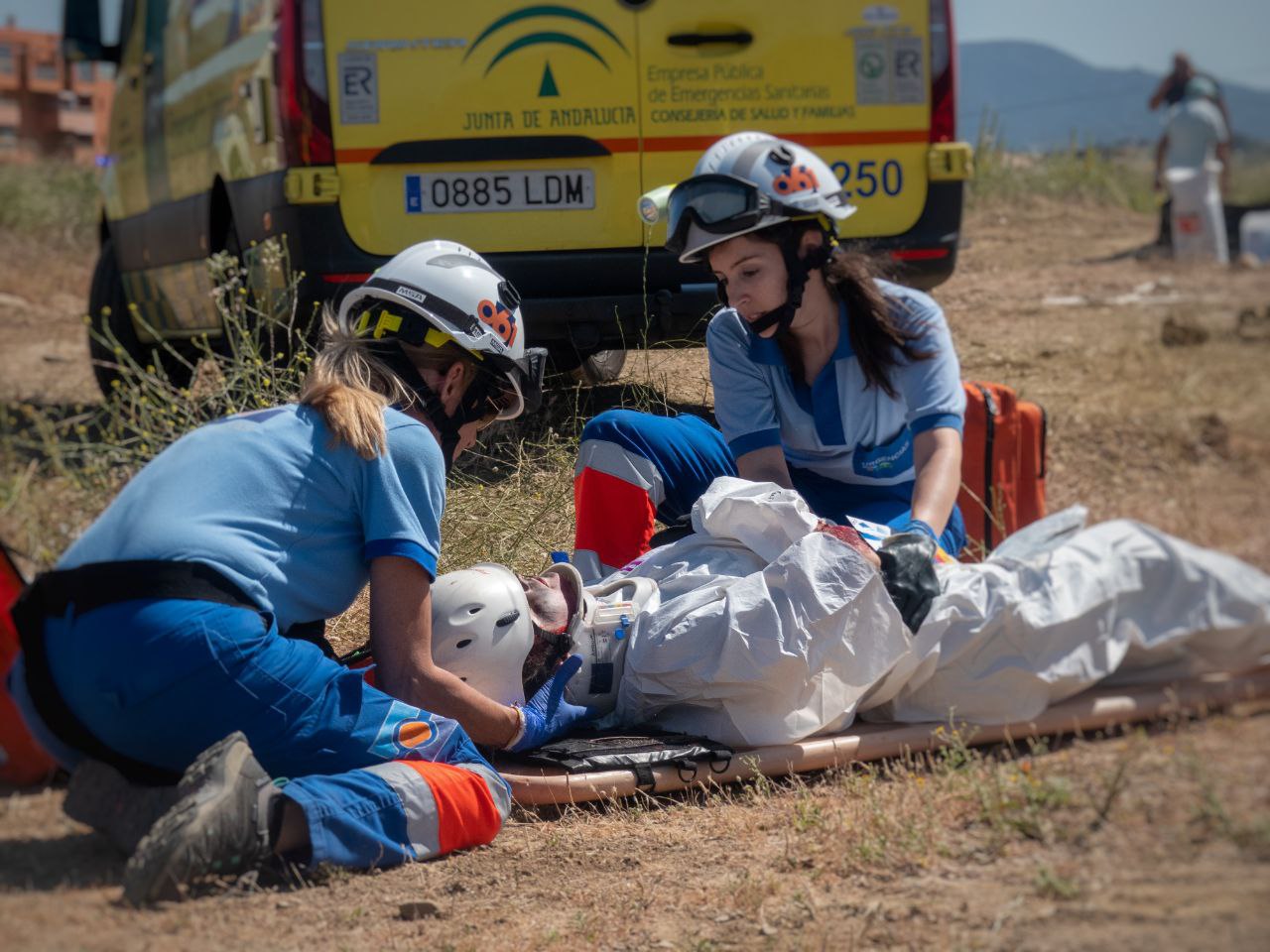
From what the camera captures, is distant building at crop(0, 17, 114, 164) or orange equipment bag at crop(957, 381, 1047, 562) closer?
orange equipment bag at crop(957, 381, 1047, 562)

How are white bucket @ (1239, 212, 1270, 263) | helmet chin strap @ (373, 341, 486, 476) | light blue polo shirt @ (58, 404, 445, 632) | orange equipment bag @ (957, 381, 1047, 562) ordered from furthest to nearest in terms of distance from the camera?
orange equipment bag @ (957, 381, 1047, 562) → helmet chin strap @ (373, 341, 486, 476) → light blue polo shirt @ (58, 404, 445, 632) → white bucket @ (1239, 212, 1270, 263)

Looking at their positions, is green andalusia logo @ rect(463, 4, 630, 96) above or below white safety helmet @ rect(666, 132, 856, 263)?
above

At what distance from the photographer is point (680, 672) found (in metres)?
3.47

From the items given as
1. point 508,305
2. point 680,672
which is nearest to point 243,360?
point 508,305

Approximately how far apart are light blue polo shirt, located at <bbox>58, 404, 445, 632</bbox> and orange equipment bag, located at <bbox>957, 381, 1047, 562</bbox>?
2165 millimetres

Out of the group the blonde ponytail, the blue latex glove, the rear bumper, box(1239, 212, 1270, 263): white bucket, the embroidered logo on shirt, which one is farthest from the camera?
the rear bumper

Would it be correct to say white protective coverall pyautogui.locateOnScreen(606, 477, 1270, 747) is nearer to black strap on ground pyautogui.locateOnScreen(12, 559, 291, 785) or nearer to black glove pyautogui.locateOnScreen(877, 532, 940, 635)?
black glove pyautogui.locateOnScreen(877, 532, 940, 635)

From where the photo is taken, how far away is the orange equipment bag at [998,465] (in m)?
4.66

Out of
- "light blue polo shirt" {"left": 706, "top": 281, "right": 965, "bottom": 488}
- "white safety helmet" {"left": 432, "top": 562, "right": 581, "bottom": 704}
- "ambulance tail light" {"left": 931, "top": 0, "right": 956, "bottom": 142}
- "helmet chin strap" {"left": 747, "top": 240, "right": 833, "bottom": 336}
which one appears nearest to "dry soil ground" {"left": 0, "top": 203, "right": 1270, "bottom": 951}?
"white safety helmet" {"left": 432, "top": 562, "right": 581, "bottom": 704}

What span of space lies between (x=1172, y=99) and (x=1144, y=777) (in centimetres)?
80

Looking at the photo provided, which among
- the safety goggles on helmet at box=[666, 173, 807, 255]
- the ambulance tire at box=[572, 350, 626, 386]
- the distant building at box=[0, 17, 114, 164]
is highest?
the distant building at box=[0, 17, 114, 164]

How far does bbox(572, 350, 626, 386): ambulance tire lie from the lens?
18.9 ft

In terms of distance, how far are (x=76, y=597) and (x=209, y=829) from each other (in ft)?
1.58

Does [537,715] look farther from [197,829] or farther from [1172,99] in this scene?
[1172,99]
